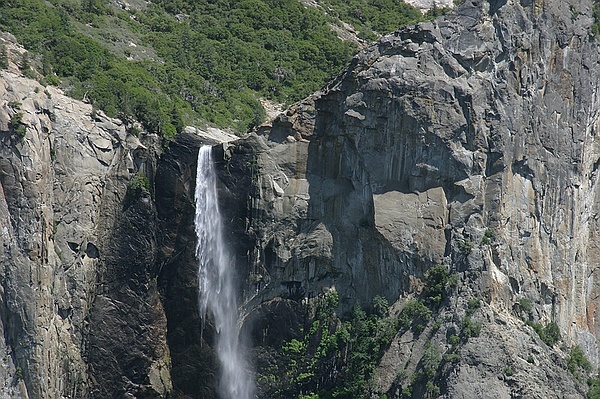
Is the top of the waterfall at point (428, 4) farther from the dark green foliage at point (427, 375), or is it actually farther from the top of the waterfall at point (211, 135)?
the dark green foliage at point (427, 375)

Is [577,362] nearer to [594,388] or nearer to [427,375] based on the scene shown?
[594,388]

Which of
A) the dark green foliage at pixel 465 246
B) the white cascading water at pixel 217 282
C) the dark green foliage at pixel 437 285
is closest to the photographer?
the dark green foliage at pixel 437 285

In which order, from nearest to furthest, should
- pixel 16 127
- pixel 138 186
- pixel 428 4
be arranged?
pixel 16 127 → pixel 138 186 → pixel 428 4

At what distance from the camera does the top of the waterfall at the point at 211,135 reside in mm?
58312

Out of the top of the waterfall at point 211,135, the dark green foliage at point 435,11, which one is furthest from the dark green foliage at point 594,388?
the dark green foliage at point 435,11

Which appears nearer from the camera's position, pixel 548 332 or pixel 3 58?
pixel 548 332

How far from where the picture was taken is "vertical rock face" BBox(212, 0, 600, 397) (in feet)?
173

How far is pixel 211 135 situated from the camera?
197 ft

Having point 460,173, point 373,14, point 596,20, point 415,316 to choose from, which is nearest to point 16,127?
point 415,316

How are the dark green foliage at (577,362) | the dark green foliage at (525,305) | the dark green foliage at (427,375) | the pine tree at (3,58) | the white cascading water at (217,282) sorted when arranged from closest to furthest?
the dark green foliage at (427,375), the dark green foliage at (577,362), the dark green foliage at (525,305), the pine tree at (3,58), the white cascading water at (217,282)

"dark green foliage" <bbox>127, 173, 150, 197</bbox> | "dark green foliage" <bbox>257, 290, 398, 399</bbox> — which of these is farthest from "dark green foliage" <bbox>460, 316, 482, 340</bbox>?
"dark green foliage" <bbox>127, 173, 150, 197</bbox>

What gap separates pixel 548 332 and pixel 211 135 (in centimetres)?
1928

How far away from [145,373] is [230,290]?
5.46 metres

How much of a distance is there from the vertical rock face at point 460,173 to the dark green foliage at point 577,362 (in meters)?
1.10
